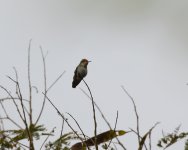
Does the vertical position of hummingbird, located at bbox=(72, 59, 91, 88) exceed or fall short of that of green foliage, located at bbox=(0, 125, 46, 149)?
it exceeds it

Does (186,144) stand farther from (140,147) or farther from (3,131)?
(3,131)

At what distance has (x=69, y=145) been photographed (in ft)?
20.0

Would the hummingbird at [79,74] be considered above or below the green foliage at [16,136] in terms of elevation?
above

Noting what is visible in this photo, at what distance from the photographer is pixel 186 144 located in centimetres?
512

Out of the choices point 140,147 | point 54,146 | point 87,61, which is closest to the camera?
point 140,147

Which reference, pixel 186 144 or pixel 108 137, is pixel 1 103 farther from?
pixel 186 144

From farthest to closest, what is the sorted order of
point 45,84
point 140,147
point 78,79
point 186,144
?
point 78,79 → point 45,84 → point 186,144 → point 140,147

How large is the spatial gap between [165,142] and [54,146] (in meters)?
1.57

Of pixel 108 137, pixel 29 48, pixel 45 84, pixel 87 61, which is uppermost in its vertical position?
pixel 87 61

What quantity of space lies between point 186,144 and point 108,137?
1.02m

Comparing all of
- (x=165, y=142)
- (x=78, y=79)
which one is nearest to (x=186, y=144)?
(x=165, y=142)

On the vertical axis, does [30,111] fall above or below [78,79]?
below

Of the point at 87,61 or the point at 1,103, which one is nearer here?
the point at 1,103

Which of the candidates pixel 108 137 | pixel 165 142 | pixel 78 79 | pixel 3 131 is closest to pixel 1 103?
pixel 3 131
